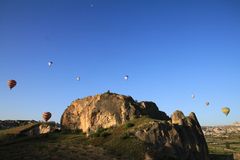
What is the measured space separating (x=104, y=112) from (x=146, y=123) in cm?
1079

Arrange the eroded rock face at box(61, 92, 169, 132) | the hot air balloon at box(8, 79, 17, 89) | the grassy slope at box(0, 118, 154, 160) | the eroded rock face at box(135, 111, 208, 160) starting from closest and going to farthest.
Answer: the grassy slope at box(0, 118, 154, 160)
the eroded rock face at box(135, 111, 208, 160)
the eroded rock face at box(61, 92, 169, 132)
the hot air balloon at box(8, 79, 17, 89)

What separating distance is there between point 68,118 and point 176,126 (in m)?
23.6

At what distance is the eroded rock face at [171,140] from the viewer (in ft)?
136

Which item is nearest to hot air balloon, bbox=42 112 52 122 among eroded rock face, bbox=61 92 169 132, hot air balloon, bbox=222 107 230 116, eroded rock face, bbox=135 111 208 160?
eroded rock face, bbox=61 92 169 132

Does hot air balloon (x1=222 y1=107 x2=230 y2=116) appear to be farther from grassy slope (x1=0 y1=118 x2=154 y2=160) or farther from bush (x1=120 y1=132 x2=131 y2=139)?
bush (x1=120 y1=132 x2=131 y2=139)

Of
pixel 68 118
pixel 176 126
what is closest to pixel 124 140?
pixel 176 126

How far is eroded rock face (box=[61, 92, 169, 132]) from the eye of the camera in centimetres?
5181

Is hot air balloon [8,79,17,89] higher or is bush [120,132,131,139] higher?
hot air balloon [8,79,17,89]

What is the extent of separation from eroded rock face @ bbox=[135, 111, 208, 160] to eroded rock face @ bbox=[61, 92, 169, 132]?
7.50 m

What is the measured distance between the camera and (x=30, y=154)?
35469mm

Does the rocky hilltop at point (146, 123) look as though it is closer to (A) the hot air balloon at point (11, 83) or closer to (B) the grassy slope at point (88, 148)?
(B) the grassy slope at point (88, 148)

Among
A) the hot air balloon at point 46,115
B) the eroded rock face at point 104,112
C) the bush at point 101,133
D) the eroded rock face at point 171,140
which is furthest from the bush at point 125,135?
the hot air balloon at point 46,115

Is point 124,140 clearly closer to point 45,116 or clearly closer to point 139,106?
point 139,106

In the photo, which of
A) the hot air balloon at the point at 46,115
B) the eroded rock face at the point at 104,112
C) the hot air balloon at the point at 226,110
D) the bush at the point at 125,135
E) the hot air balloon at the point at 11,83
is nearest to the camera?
the bush at the point at 125,135
